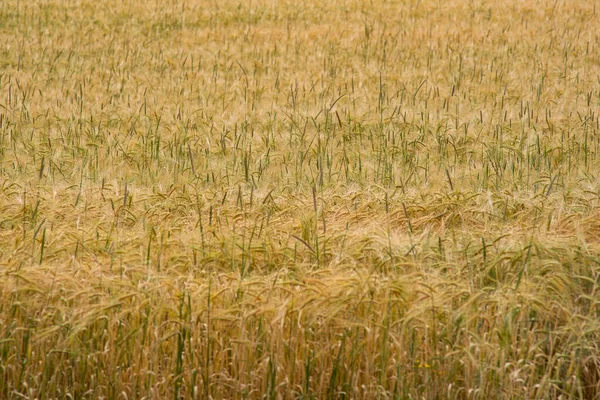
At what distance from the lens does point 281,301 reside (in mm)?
2758

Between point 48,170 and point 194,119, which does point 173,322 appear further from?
point 194,119

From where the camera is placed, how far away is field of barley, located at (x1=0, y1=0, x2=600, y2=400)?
2.69 m

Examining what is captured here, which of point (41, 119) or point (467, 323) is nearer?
point (467, 323)

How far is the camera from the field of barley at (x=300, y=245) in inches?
106

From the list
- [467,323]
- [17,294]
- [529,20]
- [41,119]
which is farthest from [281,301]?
[529,20]

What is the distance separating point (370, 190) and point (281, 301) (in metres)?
1.21

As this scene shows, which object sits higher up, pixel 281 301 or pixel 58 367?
pixel 281 301

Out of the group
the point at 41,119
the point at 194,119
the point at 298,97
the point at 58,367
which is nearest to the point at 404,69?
the point at 298,97

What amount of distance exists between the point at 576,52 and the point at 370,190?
488 centimetres

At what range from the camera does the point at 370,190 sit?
3.84 m

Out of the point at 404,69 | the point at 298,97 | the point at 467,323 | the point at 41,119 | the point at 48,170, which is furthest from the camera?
the point at 404,69

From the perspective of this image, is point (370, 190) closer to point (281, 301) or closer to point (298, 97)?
point (281, 301)

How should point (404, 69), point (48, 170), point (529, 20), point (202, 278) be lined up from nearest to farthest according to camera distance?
point (202, 278)
point (48, 170)
point (404, 69)
point (529, 20)

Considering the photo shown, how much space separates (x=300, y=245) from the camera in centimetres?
316
